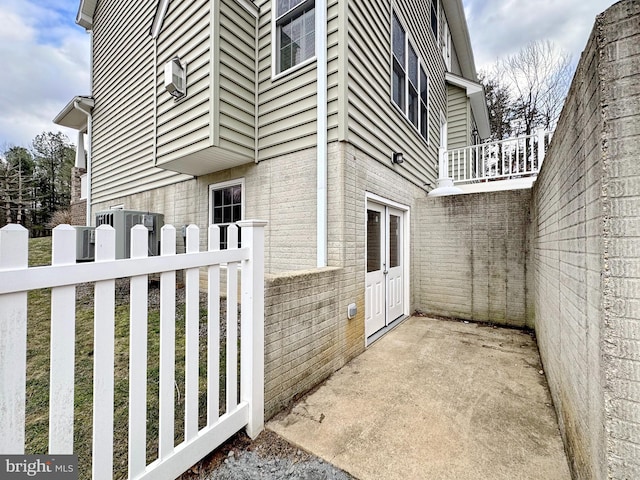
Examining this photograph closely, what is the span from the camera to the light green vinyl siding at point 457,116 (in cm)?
843

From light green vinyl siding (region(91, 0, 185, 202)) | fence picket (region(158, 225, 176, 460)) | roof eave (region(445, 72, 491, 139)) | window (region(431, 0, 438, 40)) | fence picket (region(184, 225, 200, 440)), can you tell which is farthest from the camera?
roof eave (region(445, 72, 491, 139))

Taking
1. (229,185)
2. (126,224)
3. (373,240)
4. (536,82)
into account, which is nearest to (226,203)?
(229,185)

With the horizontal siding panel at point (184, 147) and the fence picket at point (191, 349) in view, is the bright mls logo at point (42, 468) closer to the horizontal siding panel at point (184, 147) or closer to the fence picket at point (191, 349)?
the fence picket at point (191, 349)

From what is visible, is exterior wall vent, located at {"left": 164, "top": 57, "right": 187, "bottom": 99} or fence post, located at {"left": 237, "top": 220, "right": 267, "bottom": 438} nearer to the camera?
fence post, located at {"left": 237, "top": 220, "right": 267, "bottom": 438}

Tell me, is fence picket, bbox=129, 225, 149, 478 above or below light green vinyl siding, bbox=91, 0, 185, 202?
below

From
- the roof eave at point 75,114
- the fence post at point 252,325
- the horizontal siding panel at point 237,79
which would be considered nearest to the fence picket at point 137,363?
the fence post at point 252,325

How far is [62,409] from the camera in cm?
126

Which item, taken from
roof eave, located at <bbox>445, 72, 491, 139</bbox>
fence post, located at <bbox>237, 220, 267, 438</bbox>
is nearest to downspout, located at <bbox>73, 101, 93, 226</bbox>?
fence post, located at <bbox>237, 220, 267, 438</bbox>

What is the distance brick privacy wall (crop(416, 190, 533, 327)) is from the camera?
509cm

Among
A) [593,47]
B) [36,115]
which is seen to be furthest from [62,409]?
[36,115]

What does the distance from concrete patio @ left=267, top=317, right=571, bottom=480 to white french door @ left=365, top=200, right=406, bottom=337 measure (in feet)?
2.60

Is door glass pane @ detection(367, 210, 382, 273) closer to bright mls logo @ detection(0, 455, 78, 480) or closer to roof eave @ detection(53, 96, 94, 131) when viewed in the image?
bright mls logo @ detection(0, 455, 78, 480)

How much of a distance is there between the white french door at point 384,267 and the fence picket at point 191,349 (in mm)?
2807

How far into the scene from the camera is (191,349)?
184cm
